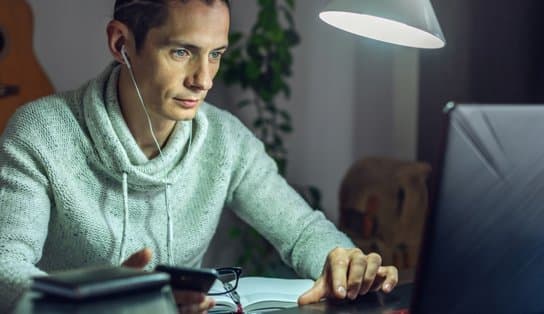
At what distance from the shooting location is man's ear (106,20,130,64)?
4.60 feet

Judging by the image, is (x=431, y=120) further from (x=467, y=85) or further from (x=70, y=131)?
(x=70, y=131)

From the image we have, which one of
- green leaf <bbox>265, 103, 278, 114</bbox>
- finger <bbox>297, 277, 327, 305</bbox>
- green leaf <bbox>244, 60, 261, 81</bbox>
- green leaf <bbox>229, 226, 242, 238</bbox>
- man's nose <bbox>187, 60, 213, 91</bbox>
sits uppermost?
man's nose <bbox>187, 60, 213, 91</bbox>

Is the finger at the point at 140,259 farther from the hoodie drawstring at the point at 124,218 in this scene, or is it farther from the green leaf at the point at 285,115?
the green leaf at the point at 285,115

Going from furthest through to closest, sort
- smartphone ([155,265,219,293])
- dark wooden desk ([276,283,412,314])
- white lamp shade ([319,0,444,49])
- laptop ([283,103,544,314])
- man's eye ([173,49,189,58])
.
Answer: man's eye ([173,49,189,58])
white lamp shade ([319,0,444,49])
dark wooden desk ([276,283,412,314])
smartphone ([155,265,219,293])
laptop ([283,103,544,314])

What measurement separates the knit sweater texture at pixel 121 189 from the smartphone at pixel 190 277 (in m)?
0.35

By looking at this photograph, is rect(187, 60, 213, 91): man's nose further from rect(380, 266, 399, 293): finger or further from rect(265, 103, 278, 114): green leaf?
rect(265, 103, 278, 114): green leaf

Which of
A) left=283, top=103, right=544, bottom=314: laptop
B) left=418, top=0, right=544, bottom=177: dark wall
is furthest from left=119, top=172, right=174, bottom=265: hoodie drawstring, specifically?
left=418, top=0, right=544, bottom=177: dark wall

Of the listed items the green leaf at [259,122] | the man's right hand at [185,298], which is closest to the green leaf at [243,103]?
the green leaf at [259,122]

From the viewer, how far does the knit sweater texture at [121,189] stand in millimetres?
1344

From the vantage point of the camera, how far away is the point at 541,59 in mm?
3164

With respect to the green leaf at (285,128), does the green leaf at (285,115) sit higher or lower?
higher

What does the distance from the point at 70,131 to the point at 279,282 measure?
1.39ft

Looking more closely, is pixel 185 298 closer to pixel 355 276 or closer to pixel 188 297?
pixel 188 297

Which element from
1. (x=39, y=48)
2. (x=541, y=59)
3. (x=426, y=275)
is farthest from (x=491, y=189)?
(x=541, y=59)
